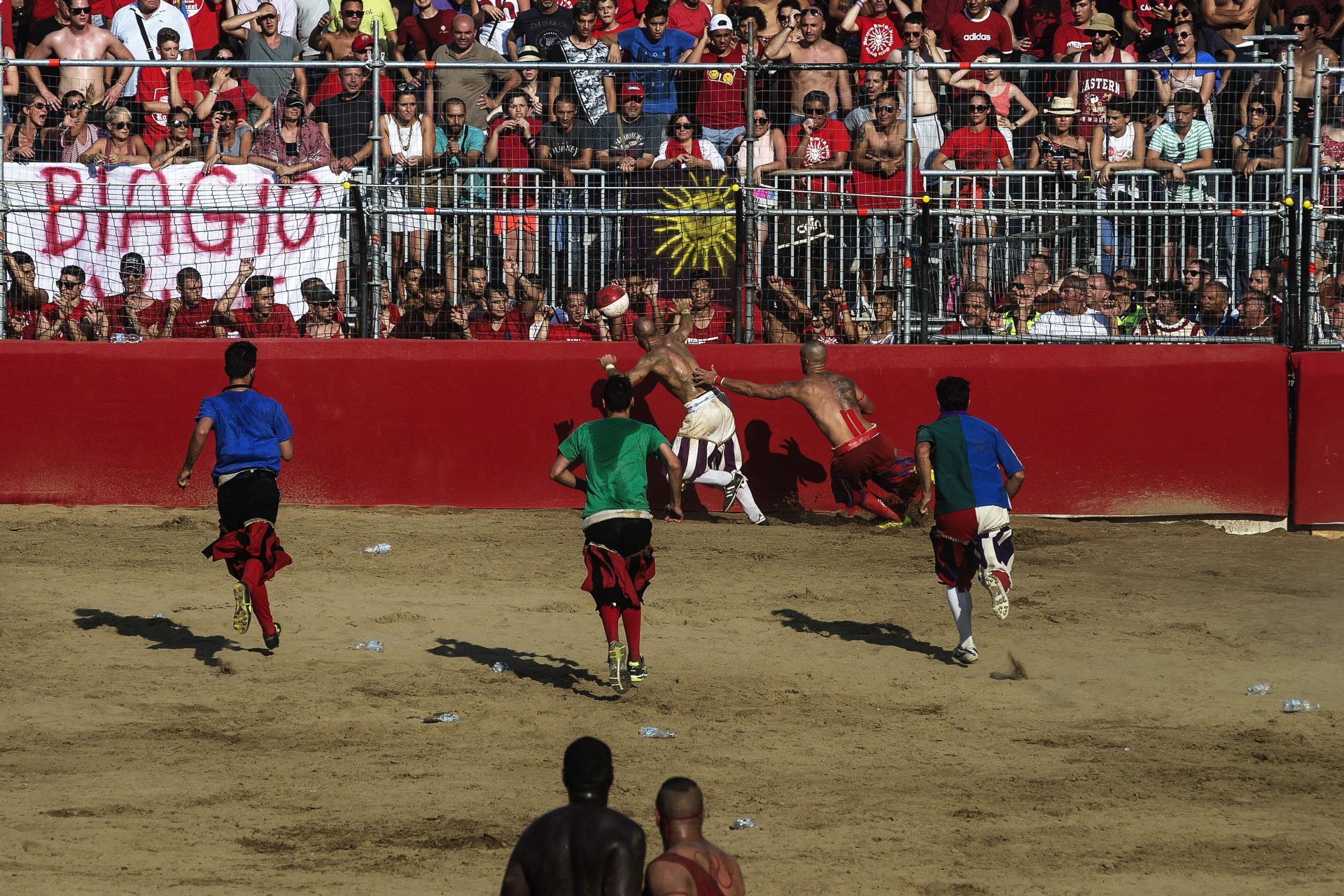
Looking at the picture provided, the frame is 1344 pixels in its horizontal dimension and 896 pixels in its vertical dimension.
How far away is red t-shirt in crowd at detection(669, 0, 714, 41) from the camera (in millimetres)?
16672

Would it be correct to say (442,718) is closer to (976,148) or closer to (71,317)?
(71,317)

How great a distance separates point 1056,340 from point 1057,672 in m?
5.10

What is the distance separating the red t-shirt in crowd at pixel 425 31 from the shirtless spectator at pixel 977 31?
16.8 feet

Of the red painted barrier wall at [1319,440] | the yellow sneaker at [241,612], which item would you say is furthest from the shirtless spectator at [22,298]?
the red painted barrier wall at [1319,440]

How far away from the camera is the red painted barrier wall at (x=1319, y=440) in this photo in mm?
13992

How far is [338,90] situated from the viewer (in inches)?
567

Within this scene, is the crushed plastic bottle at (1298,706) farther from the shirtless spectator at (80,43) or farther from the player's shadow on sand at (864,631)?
the shirtless spectator at (80,43)

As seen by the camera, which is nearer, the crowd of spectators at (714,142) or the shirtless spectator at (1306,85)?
the crowd of spectators at (714,142)

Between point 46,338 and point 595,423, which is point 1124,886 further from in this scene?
point 46,338

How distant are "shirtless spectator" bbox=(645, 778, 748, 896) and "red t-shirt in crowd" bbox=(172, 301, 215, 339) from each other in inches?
425

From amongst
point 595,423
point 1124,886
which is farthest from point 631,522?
point 1124,886

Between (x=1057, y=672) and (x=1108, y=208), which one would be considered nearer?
(x=1057, y=672)

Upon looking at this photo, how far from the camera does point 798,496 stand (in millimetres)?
14648

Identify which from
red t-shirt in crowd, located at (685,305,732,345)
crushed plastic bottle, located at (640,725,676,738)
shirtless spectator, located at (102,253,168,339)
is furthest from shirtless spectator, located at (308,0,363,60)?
crushed plastic bottle, located at (640,725,676,738)
